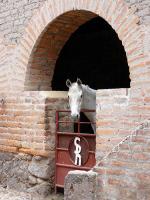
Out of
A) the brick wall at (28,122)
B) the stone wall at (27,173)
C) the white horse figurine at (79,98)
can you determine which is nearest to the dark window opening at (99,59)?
the brick wall at (28,122)

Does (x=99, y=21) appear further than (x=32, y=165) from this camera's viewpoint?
Yes

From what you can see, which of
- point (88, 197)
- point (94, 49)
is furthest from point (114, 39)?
point (88, 197)

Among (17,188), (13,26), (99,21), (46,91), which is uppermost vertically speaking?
(99,21)

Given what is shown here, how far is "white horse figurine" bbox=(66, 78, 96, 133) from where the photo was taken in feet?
20.7

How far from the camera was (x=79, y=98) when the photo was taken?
6.44 m

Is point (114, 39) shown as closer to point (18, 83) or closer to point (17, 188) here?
point (18, 83)

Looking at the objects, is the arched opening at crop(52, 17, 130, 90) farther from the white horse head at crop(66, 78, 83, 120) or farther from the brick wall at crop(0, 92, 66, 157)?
the white horse head at crop(66, 78, 83, 120)

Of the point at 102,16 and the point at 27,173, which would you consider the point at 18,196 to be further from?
the point at 102,16

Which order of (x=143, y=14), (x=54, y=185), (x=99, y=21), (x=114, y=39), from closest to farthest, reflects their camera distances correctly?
(x=143, y=14)
(x=54, y=185)
(x=99, y=21)
(x=114, y=39)

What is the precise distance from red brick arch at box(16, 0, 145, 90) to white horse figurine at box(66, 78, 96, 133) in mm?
1053

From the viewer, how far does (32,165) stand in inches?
273

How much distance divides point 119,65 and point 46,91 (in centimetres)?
378

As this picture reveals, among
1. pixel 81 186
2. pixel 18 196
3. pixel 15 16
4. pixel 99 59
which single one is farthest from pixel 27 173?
pixel 99 59

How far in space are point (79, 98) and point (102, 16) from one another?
1343mm
